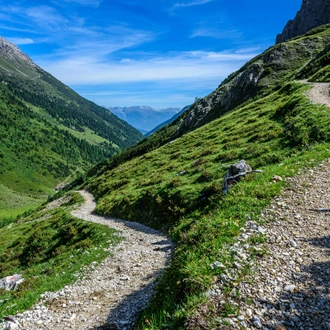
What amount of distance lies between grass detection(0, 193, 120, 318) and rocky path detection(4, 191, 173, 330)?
1009 mm

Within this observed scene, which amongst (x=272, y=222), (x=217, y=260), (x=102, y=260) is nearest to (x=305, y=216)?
(x=272, y=222)

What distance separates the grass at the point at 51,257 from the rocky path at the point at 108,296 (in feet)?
3.31

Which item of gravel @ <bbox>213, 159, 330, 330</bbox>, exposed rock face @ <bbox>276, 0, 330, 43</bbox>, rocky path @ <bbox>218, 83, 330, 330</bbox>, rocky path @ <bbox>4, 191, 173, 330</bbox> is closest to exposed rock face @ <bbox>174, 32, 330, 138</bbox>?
rocky path @ <bbox>218, 83, 330, 330</bbox>

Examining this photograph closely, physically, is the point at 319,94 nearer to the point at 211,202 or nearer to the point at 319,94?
the point at 319,94

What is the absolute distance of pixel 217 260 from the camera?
963 cm

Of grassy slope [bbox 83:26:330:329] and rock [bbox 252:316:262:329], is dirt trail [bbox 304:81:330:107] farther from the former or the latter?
rock [bbox 252:316:262:329]

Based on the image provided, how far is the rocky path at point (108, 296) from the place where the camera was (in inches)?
452

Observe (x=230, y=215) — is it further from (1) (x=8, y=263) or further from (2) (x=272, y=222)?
(1) (x=8, y=263)

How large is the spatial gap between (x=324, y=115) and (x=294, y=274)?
22.1m

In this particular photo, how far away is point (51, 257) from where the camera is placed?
2639 cm

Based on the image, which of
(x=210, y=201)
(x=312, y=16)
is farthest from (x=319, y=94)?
(x=312, y=16)

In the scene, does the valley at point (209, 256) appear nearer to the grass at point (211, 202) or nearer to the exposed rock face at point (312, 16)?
the grass at point (211, 202)

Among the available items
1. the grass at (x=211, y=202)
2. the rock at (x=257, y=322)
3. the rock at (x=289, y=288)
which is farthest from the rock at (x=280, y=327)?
the rock at (x=289, y=288)

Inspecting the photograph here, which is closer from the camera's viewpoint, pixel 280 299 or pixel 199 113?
pixel 280 299
